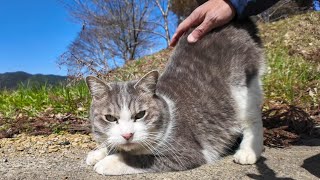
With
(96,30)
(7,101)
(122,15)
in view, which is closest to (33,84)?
(7,101)

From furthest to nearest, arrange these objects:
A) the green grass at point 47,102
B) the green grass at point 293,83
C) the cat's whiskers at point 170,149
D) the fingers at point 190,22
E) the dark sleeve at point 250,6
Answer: the green grass at point 293,83, the green grass at point 47,102, the fingers at point 190,22, the dark sleeve at point 250,6, the cat's whiskers at point 170,149

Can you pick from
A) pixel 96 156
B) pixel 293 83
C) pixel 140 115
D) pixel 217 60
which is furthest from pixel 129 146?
pixel 293 83

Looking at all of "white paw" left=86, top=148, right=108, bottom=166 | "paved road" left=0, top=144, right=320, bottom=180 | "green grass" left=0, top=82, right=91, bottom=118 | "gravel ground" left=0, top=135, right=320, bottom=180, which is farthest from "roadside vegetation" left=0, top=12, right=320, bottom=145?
"white paw" left=86, top=148, right=108, bottom=166

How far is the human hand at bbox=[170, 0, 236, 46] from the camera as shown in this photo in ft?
8.54

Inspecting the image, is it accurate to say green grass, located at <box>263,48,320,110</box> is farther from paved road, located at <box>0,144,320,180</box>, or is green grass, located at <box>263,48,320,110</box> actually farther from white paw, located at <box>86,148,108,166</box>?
white paw, located at <box>86,148,108,166</box>

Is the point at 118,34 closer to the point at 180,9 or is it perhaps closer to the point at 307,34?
the point at 180,9

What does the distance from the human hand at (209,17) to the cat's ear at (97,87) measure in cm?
83

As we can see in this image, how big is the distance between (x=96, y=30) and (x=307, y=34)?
8836mm

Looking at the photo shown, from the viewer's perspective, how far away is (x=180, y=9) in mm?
16297

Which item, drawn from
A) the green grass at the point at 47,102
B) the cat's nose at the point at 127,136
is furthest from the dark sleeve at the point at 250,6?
the green grass at the point at 47,102

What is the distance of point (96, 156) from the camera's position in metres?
2.30

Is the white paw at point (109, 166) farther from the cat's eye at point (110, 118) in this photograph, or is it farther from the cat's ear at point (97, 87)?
the cat's ear at point (97, 87)

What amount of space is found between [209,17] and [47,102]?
6.36 feet

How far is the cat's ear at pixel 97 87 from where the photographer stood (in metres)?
2.25
